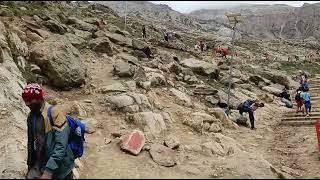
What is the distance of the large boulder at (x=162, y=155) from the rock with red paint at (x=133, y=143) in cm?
30

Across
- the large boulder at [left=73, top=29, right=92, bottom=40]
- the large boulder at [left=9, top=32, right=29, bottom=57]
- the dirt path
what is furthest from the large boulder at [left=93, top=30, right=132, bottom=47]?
the large boulder at [left=9, top=32, right=29, bottom=57]

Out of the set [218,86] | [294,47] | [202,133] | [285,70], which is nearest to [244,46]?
[294,47]

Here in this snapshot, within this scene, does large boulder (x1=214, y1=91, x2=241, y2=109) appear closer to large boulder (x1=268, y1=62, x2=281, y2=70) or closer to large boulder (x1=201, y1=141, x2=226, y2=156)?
large boulder (x1=201, y1=141, x2=226, y2=156)

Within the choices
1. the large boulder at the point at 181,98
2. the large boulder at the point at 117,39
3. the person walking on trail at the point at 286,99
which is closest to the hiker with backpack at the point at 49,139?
the large boulder at the point at 181,98

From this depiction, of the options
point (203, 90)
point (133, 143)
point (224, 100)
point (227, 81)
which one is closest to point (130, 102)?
point (133, 143)

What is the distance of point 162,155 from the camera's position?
1095 cm

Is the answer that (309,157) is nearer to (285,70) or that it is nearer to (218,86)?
(218,86)

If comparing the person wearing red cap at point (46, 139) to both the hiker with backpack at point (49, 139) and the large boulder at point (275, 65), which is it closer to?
the hiker with backpack at point (49, 139)

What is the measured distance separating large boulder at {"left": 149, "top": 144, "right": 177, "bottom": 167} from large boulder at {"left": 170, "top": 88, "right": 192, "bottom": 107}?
6.99 m

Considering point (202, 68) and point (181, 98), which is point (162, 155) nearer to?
point (181, 98)

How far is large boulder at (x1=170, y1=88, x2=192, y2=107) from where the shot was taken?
18.7 meters

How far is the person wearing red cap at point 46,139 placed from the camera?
6.09 metres

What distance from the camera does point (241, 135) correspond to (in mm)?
17250

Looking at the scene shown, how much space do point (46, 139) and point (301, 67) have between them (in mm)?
40606
